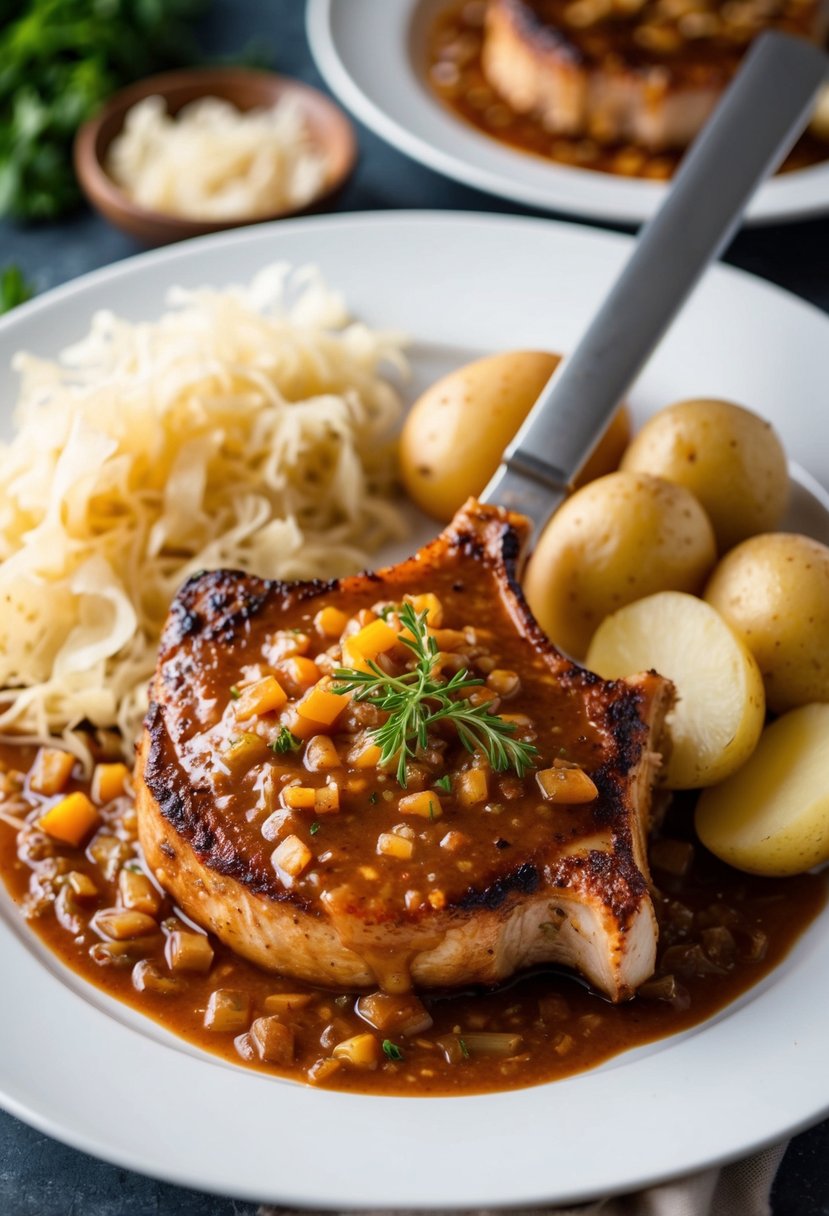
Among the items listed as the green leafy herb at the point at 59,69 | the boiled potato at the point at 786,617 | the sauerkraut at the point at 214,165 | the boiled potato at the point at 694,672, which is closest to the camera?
the boiled potato at the point at 694,672

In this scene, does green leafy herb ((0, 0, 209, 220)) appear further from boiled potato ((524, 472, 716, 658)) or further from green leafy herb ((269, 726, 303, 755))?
green leafy herb ((269, 726, 303, 755))

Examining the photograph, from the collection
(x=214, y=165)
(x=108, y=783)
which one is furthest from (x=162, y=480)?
(x=214, y=165)

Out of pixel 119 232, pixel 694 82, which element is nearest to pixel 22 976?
pixel 119 232

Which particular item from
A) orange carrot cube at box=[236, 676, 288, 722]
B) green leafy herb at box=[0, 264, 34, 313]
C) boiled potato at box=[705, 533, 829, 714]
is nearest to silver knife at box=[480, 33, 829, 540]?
boiled potato at box=[705, 533, 829, 714]

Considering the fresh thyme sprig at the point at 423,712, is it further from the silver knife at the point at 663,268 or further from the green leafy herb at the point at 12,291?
the green leafy herb at the point at 12,291

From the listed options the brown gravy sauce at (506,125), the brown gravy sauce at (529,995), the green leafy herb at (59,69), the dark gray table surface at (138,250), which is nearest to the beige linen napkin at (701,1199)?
the dark gray table surface at (138,250)

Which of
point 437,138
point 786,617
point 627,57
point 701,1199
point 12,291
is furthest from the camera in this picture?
point 627,57

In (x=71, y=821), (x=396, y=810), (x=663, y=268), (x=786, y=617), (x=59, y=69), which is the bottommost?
(x=71, y=821)

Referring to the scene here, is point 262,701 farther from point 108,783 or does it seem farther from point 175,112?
point 175,112
